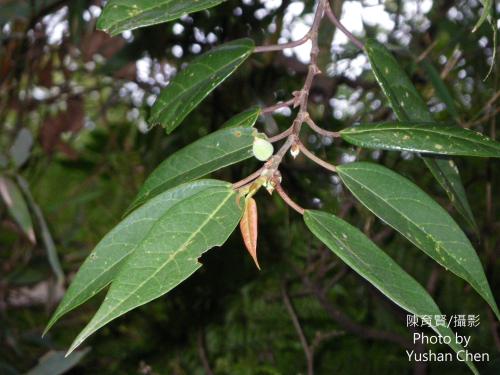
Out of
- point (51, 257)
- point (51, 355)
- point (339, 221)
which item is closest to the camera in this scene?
point (339, 221)

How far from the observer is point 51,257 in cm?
98

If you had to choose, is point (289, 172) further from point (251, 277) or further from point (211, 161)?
point (211, 161)

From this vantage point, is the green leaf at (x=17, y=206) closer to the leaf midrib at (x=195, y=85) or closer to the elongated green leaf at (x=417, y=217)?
the leaf midrib at (x=195, y=85)

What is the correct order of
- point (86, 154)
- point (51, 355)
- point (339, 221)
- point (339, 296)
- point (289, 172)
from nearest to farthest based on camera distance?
point (339, 221) < point (51, 355) < point (289, 172) < point (339, 296) < point (86, 154)

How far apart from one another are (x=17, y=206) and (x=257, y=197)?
614 millimetres

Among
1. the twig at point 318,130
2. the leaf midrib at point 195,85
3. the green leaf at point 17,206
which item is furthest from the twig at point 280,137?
the green leaf at point 17,206

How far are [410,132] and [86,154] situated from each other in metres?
1.58

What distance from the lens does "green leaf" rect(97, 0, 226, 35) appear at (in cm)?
46

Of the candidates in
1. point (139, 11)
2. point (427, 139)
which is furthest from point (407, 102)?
point (139, 11)

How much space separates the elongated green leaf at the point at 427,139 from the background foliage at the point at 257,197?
0.67 meters

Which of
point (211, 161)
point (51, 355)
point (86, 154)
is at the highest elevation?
point (211, 161)

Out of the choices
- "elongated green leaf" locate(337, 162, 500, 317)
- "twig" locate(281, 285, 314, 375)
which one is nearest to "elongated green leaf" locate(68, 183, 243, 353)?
"elongated green leaf" locate(337, 162, 500, 317)

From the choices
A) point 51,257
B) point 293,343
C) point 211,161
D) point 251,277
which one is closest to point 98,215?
point 251,277

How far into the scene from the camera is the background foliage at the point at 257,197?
1254 mm
